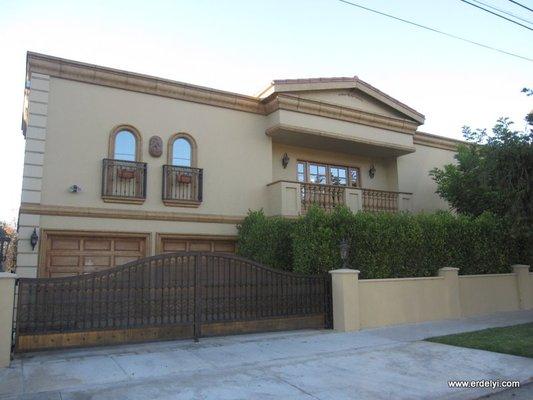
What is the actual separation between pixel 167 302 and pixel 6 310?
282 cm

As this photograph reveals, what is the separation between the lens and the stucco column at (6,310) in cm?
723

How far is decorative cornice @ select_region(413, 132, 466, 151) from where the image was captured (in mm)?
19156

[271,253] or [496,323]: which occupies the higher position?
[271,253]

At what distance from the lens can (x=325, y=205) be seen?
1505 cm

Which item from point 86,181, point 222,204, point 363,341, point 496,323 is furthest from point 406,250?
point 86,181

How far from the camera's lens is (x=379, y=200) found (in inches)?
653

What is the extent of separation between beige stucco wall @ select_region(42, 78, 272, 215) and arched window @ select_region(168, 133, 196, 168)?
0.52ft

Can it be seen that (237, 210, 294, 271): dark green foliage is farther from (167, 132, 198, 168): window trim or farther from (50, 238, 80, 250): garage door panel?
(50, 238, 80, 250): garage door panel

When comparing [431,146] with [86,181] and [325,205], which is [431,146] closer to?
[325,205]

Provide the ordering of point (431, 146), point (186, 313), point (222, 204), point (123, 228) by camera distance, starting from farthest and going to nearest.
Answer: point (431, 146) → point (222, 204) → point (123, 228) → point (186, 313)

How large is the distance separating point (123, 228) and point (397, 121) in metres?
10.3

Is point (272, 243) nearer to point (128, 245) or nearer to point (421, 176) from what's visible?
point (128, 245)

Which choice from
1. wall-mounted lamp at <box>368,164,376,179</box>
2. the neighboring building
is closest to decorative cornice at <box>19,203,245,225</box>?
the neighboring building

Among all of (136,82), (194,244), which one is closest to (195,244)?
(194,244)
